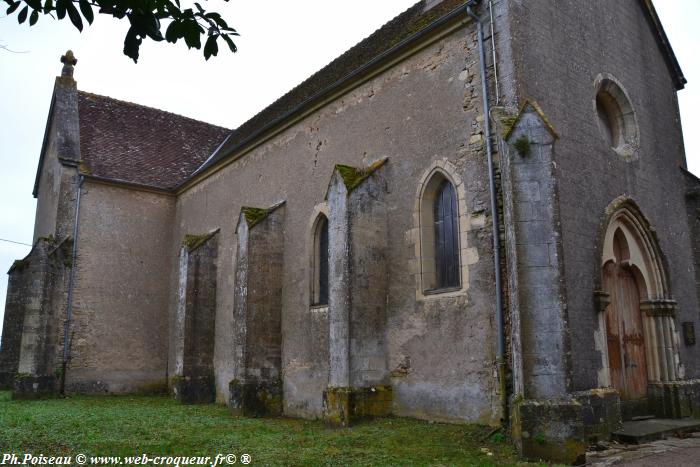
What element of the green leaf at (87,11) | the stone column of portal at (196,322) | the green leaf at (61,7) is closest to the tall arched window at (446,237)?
the green leaf at (87,11)

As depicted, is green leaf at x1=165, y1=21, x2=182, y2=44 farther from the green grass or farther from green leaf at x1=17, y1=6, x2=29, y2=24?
the green grass

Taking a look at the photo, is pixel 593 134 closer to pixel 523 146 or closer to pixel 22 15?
pixel 523 146

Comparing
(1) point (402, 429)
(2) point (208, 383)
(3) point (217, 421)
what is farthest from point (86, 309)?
(1) point (402, 429)

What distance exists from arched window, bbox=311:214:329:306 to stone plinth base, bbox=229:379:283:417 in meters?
2.17

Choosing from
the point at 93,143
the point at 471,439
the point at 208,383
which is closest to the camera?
the point at 471,439

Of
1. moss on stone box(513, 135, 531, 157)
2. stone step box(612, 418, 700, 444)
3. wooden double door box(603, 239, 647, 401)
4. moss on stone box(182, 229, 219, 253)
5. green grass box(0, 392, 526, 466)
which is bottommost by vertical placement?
green grass box(0, 392, 526, 466)

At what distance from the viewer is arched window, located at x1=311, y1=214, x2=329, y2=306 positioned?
13.0m

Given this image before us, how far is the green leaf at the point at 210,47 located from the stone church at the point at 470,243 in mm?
5040

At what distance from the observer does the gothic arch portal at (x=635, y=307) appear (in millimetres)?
10295

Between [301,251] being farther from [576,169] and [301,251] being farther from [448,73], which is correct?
[576,169]

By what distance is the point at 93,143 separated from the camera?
66.5ft

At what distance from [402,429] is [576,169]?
511 cm

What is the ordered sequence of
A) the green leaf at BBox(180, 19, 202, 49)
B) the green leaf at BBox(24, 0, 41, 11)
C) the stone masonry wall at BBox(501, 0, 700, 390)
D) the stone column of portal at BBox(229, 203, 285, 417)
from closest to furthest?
the green leaf at BBox(24, 0, 41, 11) < the green leaf at BBox(180, 19, 202, 49) < the stone masonry wall at BBox(501, 0, 700, 390) < the stone column of portal at BBox(229, 203, 285, 417)

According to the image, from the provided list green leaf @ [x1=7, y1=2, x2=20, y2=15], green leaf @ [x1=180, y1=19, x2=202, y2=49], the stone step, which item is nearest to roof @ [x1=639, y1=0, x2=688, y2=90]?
the stone step
